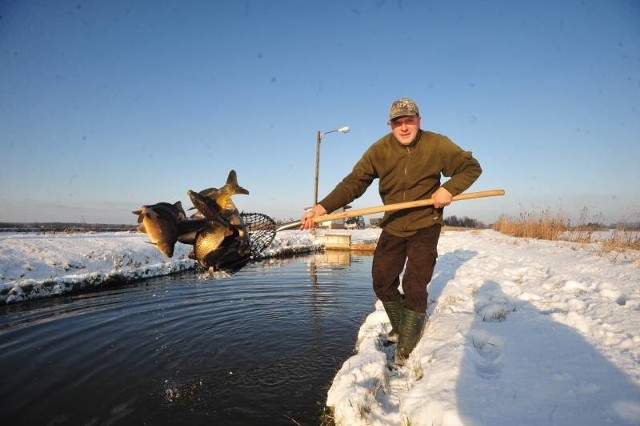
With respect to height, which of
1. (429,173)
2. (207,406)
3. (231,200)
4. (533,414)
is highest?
(429,173)

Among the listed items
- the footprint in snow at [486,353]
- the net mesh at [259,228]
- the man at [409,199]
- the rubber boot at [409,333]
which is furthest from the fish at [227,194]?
the footprint in snow at [486,353]

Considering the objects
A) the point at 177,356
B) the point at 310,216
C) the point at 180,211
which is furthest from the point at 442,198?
the point at 177,356

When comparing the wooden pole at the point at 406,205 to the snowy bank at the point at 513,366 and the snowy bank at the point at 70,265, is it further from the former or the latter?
the snowy bank at the point at 70,265

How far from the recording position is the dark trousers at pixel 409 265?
3562 millimetres

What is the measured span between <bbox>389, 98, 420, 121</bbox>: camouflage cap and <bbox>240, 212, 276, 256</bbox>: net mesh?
75.1 inches

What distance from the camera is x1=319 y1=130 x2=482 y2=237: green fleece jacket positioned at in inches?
143

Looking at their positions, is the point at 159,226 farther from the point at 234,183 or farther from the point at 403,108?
the point at 403,108

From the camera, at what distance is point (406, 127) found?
361 centimetres

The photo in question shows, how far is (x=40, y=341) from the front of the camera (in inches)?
191

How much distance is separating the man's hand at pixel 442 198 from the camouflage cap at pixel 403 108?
0.84 m

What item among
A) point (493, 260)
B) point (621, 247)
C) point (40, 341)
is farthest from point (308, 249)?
point (40, 341)

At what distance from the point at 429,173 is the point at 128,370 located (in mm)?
3962

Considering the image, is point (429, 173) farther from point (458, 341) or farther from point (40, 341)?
point (40, 341)

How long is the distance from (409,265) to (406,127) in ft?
4.72
